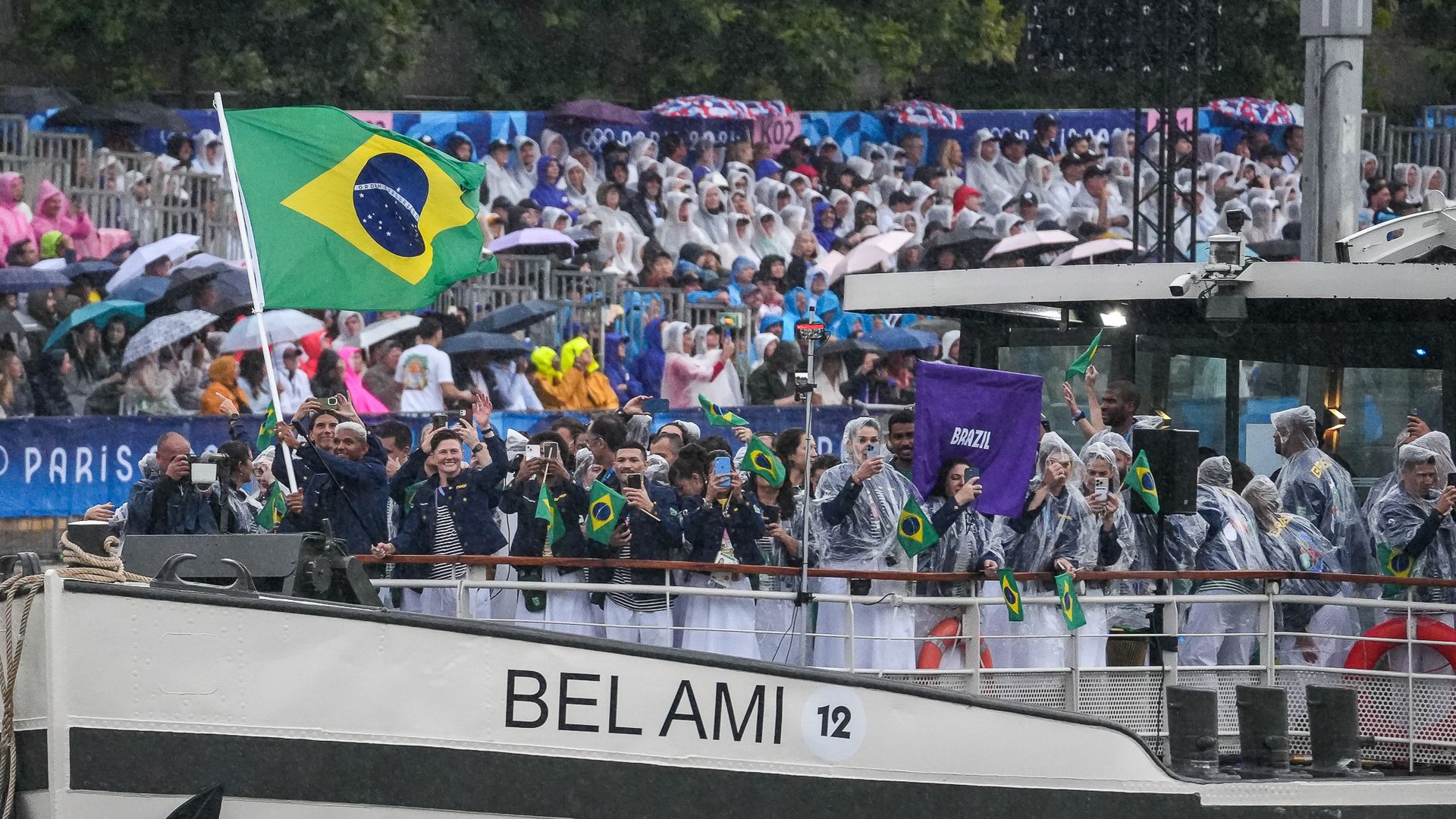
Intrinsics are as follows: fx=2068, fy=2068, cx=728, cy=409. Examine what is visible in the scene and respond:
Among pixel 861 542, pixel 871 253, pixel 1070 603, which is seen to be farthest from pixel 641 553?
pixel 871 253

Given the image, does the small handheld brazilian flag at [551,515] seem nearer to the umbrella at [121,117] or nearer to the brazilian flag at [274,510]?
the brazilian flag at [274,510]

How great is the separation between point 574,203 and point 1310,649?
15.1 meters

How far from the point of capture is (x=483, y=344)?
19188mm

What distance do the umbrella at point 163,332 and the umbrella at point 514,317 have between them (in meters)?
2.95

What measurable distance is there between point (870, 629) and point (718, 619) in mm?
668

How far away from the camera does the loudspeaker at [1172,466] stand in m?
8.48

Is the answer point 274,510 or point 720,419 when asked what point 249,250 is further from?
point 720,419

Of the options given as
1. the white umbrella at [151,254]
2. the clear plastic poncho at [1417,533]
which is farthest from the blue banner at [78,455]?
the clear plastic poncho at [1417,533]

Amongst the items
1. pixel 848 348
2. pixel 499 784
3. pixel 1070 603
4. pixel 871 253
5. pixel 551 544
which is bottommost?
→ pixel 499 784

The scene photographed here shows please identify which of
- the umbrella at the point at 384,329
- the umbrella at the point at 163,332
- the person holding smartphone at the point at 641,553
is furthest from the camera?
the umbrella at the point at 384,329

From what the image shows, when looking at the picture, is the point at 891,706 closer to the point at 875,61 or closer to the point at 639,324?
the point at 639,324

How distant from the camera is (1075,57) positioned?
24.1 meters

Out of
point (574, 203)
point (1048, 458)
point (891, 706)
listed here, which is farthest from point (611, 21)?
point (891, 706)

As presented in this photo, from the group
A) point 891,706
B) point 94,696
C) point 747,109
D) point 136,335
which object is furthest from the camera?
point 747,109
